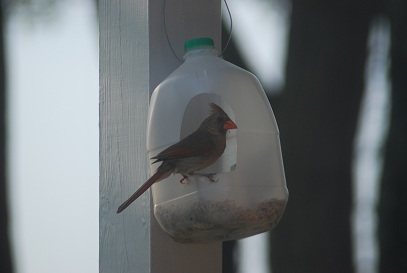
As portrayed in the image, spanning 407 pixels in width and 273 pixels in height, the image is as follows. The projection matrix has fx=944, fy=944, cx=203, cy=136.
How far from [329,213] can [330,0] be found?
638 mm

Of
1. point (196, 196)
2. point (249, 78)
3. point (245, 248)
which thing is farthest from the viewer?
point (245, 248)

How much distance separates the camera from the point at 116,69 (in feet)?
5.97

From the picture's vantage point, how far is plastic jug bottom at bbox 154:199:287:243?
1604 millimetres

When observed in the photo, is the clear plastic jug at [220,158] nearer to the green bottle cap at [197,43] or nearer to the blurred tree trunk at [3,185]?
the green bottle cap at [197,43]

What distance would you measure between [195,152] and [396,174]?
1.24m

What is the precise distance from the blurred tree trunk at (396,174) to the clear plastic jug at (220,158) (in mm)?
1033

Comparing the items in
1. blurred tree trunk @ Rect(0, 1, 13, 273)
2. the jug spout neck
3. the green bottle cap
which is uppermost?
the green bottle cap

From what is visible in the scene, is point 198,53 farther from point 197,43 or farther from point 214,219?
point 214,219

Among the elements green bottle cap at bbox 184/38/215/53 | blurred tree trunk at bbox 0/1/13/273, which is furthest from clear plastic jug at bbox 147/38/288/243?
blurred tree trunk at bbox 0/1/13/273

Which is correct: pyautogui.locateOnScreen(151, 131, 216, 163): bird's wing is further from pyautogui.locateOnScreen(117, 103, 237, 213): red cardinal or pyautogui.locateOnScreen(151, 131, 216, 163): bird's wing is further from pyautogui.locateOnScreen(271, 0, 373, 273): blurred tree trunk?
pyautogui.locateOnScreen(271, 0, 373, 273): blurred tree trunk

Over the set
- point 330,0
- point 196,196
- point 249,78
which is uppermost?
point 330,0

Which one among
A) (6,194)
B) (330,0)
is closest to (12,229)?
(6,194)

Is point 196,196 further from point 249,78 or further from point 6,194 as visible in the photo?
point 6,194

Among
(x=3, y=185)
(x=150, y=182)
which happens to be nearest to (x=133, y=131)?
(x=150, y=182)
